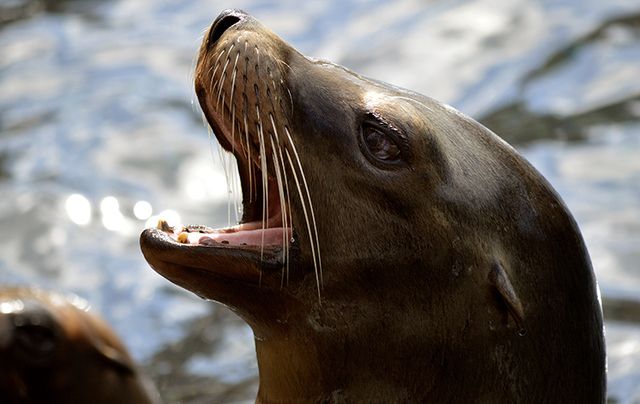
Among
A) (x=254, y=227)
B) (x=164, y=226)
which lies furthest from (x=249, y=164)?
(x=164, y=226)

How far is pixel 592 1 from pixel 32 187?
15.9 ft

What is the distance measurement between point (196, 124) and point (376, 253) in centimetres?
676

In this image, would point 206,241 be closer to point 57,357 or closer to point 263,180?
point 263,180

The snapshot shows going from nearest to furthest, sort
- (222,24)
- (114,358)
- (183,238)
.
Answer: (183,238) < (222,24) < (114,358)

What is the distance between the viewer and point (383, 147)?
188 inches

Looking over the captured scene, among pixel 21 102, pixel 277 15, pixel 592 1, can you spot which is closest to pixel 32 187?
pixel 21 102

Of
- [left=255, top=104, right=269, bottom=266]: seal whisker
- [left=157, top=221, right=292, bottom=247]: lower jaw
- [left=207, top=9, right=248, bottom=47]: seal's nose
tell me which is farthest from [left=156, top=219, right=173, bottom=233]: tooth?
[left=207, top=9, right=248, bottom=47]: seal's nose

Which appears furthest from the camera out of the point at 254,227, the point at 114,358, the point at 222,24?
the point at 114,358

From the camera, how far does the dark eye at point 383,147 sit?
4.77 metres

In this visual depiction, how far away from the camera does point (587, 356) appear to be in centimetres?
495

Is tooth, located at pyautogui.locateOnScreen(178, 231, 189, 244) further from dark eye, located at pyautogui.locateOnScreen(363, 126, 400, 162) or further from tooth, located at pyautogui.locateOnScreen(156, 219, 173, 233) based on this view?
dark eye, located at pyautogui.locateOnScreen(363, 126, 400, 162)

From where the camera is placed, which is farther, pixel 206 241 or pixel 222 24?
pixel 222 24

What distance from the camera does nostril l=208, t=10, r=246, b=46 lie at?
16.2ft

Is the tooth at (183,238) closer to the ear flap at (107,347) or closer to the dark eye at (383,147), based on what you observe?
the dark eye at (383,147)
